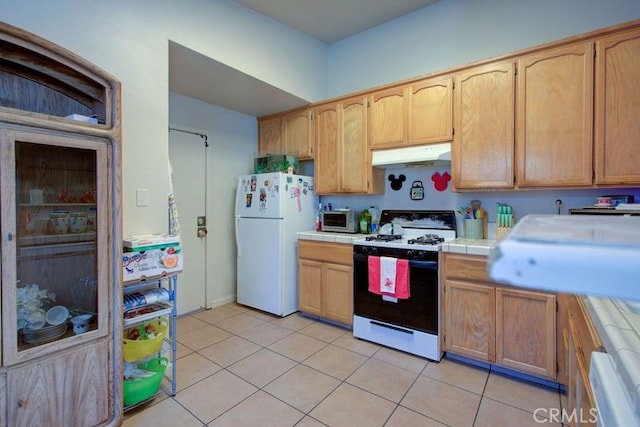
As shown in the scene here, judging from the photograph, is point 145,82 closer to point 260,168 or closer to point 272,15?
point 272,15

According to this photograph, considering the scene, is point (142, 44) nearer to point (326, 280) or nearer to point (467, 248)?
point (326, 280)

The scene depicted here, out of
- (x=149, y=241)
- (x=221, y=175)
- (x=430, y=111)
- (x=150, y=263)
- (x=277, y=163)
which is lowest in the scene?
(x=150, y=263)

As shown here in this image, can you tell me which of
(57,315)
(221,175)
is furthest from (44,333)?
(221,175)

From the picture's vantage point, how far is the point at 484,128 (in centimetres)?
249

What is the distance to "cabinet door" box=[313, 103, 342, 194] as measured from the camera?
3.33 meters

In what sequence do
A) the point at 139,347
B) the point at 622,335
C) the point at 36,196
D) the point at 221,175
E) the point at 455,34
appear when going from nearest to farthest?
the point at 622,335, the point at 36,196, the point at 139,347, the point at 455,34, the point at 221,175

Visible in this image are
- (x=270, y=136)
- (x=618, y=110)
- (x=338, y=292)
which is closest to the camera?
(x=618, y=110)

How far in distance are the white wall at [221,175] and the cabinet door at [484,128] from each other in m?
2.46

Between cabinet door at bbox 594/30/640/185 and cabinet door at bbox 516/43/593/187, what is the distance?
5 cm

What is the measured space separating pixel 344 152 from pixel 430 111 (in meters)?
0.93

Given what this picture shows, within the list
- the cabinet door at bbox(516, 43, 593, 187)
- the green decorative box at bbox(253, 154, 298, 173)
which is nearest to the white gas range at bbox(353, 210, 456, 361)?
the cabinet door at bbox(516, 43, 593, 187)

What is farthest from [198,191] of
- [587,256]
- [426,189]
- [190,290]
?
[587,256]

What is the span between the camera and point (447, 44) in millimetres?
2982

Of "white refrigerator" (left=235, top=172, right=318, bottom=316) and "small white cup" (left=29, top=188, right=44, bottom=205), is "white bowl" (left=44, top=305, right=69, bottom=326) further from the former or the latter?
"white refrigerator" (left=235, top=172, right=318, bottom=316)
